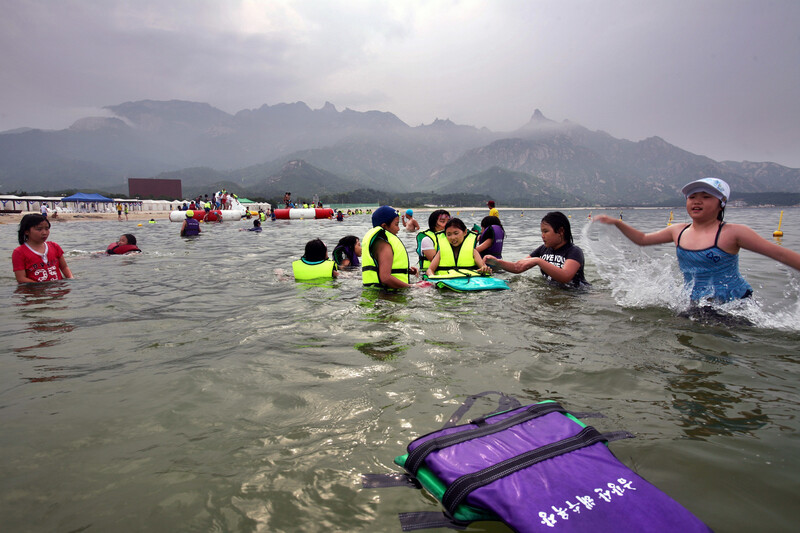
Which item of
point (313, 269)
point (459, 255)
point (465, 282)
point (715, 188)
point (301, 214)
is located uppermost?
point (301, 214)

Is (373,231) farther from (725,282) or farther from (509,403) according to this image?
(725,282)

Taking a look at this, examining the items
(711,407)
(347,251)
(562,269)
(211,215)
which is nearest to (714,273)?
(562,269)

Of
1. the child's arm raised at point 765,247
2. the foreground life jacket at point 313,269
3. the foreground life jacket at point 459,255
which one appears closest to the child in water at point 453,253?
the foreground life jacket at point 459,255

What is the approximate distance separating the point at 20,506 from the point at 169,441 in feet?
2.45

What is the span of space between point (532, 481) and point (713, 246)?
14.6 ft

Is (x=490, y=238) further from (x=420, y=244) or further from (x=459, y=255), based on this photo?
(x=420, y=244)

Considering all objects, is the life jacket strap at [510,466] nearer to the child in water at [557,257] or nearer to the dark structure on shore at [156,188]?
the child in water at [557,257]

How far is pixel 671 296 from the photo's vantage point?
6016 mm

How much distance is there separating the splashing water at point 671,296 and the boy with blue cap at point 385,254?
10.6 feet

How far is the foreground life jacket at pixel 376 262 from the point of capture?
6895 mm

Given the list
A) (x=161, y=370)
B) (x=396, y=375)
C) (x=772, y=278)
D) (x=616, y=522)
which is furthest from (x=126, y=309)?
(x=772, y=278)

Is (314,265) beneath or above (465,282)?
above

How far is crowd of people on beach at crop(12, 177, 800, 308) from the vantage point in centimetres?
478

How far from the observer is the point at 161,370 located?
12.9ft
